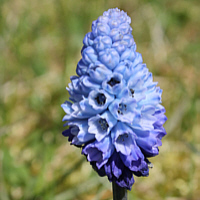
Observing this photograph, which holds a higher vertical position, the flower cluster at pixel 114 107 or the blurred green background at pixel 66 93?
the blurred green background at pixel 66 93

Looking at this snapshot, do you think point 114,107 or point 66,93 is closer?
point 114,107

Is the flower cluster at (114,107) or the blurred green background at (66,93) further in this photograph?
the blurred green background at (66,93)

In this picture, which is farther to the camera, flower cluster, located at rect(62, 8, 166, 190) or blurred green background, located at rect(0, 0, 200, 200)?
blurred green background, located at rect(0, 0, 200, 200)

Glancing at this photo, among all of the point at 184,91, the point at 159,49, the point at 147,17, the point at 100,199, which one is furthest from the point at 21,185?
the point at 147,17

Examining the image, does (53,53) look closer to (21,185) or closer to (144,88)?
(21,185)

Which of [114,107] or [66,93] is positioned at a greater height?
[66,93]
